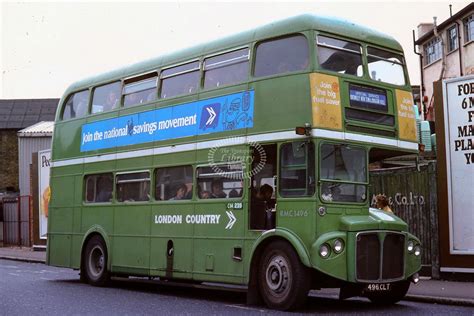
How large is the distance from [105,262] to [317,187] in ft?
20.5

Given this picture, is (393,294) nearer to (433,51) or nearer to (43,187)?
(43,187)

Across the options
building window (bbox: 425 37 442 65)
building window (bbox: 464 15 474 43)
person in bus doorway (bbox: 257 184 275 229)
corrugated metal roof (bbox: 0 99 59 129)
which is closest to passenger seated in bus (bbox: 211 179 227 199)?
person in bus doorway (bbox: 257 184 275 229)

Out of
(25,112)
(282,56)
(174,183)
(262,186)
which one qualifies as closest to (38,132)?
(25,112)

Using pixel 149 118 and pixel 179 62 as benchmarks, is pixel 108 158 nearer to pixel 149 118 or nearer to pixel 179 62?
pixel 149 118

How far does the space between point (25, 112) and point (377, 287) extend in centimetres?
5170

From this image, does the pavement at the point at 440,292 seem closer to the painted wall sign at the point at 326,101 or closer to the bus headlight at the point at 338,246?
the bus headlight at the point at 338,246

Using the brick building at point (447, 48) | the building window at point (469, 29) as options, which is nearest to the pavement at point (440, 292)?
the brick building at point (447, 48)

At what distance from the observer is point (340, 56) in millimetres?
11508

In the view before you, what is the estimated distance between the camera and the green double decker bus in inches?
426

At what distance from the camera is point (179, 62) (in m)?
13.9

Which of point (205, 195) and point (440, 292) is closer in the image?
point (205, 195)

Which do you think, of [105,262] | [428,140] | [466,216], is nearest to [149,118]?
[105,262]

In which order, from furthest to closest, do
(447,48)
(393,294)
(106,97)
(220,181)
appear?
1. (447,48)
2. (106,97)
3. (220,181)
4. (393,294)

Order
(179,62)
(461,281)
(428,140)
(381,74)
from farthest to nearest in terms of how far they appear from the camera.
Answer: (428,140)
(461,281)
(179,62)
(381,74)
